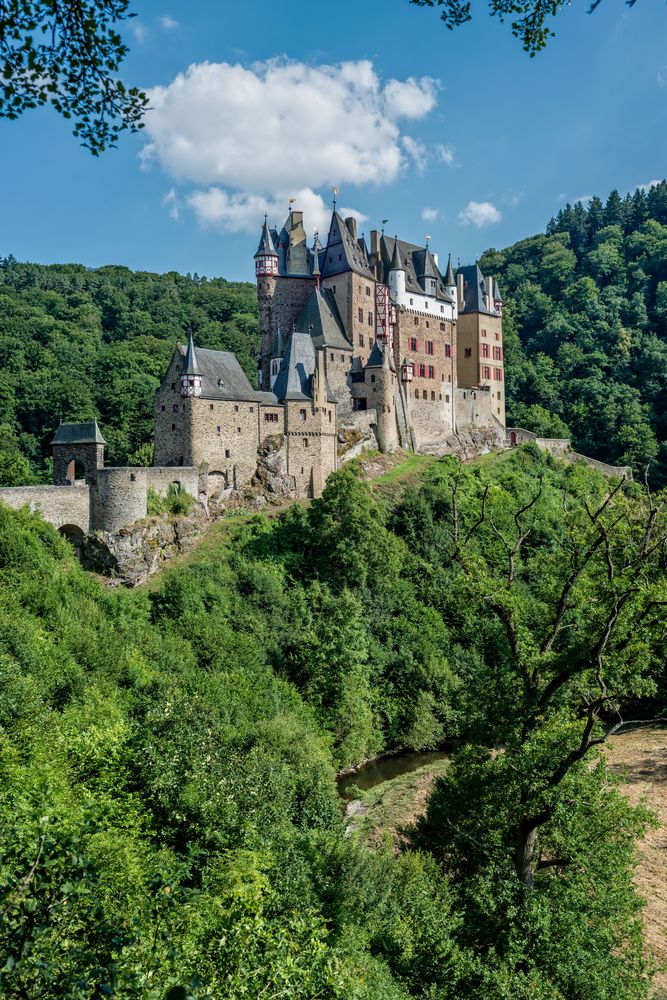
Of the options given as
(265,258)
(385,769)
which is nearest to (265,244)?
(265,258)

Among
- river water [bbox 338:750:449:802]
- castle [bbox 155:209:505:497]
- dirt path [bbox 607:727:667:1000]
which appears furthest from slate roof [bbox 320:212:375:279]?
dirt path [bbox 607:727:667:1000]

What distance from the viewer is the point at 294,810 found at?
2317cm

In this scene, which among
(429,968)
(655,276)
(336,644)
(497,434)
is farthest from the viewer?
(655,276)

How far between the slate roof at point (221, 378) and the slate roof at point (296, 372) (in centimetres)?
265

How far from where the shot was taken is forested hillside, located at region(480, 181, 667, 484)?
263ft

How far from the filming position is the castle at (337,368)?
43625 millimetres

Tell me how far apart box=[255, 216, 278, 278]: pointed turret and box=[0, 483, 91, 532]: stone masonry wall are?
24.8 meters

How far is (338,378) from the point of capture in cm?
5316

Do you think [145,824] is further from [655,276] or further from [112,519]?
[655,276]

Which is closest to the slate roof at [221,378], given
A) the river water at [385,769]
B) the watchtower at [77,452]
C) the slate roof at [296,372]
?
the slate roof at [296,372]

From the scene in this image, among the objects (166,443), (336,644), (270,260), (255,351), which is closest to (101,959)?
(336,644)

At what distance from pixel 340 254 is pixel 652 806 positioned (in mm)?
41748

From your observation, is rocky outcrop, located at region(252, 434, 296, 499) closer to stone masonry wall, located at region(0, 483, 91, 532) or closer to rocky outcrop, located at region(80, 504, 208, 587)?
rocky outcrop, located at region(80, 504, 208, 587)

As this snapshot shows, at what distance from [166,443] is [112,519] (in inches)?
295
